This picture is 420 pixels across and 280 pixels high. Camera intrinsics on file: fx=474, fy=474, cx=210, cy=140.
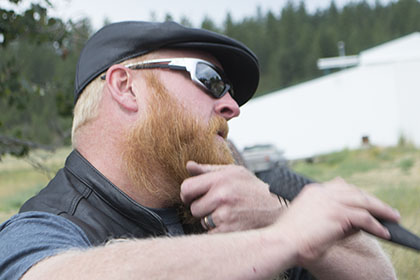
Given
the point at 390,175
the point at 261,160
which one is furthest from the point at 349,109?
the point at 261,160

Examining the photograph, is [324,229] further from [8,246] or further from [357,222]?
[8,246]

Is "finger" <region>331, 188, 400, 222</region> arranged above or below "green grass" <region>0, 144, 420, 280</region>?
above

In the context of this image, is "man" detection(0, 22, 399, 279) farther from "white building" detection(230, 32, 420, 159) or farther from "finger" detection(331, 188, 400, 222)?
"white building" detection(230, 32, 420, 159)

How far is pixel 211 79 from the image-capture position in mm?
2010

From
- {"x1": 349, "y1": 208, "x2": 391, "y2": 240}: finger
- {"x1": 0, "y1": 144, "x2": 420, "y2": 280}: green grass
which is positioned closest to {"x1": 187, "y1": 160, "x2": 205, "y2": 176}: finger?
{"x1": 349, "y1": 208, "x2": 391, "y2": 240}: finger

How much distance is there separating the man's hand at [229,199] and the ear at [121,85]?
0.49 m

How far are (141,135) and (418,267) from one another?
3.74 m

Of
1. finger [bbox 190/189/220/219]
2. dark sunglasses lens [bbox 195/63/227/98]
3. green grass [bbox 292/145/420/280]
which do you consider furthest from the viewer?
green grass [bbox 292/145/420/280]

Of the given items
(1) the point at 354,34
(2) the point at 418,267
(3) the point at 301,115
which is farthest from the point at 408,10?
(2) the point at 418,267

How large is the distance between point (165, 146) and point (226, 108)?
0.35m

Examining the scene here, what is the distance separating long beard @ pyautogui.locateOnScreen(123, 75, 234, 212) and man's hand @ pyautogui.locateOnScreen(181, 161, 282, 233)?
27cm

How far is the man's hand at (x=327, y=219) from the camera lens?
1.14 metres

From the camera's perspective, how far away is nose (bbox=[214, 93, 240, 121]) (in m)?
1.99

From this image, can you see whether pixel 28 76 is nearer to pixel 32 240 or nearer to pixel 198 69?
pixel 198 69
